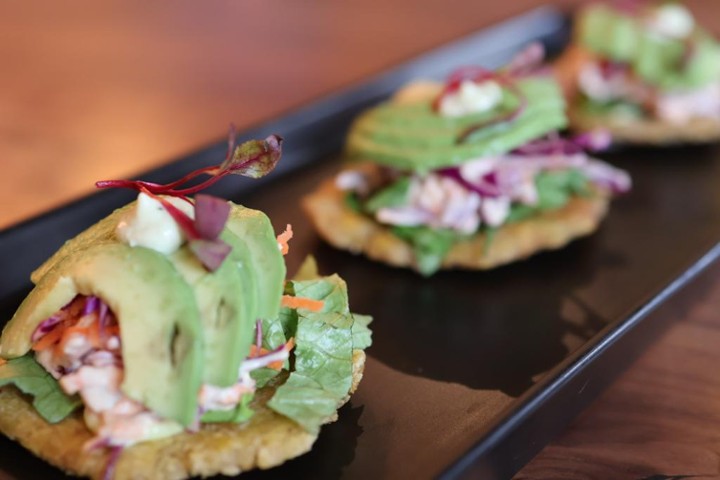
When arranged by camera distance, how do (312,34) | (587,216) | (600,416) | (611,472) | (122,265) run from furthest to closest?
(312,34) < (587,216) < (600,416) < (611,472) < (122,265)

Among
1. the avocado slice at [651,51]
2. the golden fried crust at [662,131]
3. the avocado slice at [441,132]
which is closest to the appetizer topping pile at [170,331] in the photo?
the avocado slice at [441,132]

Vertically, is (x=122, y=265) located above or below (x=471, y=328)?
above

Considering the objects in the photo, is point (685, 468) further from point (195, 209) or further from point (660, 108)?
point (660, 108)

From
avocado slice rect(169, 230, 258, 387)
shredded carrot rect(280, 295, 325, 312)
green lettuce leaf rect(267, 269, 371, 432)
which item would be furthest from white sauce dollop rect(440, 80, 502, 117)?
avocado slice rect(169, 230, 258, 387)

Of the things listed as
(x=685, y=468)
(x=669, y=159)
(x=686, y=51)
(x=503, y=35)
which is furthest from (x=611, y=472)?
(x=503, y=35)

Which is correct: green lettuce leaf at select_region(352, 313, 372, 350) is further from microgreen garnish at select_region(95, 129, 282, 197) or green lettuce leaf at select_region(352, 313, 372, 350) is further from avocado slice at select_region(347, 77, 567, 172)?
avocado slice at select_region(347, 77, 567, 172)

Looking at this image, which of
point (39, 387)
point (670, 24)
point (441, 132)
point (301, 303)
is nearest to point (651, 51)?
point (670, 24)
